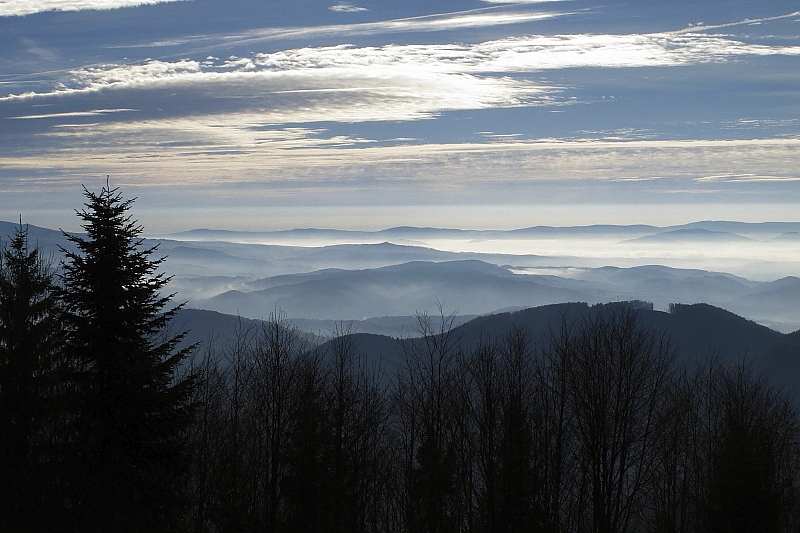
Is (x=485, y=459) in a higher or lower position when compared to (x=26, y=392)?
lower

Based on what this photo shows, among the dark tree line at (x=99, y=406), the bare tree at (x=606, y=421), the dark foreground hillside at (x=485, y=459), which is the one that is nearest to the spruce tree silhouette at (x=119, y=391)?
the dark tree line at (x=99, y=406)

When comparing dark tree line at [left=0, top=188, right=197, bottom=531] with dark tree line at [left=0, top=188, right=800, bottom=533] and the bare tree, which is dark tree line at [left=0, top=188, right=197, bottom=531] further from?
the bare tree

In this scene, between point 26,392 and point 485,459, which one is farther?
point 485,459

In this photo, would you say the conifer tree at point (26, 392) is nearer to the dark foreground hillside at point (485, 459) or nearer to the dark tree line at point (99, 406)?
the dark tree line at point (99, 406)

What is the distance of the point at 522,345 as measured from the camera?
98.8 ft

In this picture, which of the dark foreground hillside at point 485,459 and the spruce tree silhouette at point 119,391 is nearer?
the spruce tree silhouette at point 119,391

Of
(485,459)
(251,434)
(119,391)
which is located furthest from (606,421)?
(119,391)

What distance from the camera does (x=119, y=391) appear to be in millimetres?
18656

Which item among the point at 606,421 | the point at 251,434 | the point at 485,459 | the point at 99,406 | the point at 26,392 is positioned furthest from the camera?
the point at 251,434

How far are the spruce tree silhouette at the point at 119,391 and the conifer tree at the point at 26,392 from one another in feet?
3.43

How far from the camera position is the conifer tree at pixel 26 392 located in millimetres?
18578

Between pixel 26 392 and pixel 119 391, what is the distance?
352 centimetres

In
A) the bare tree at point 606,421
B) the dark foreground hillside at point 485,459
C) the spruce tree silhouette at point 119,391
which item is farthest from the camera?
the bare tree at point 606,421

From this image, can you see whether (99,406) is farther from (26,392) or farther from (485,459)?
(485,459)
